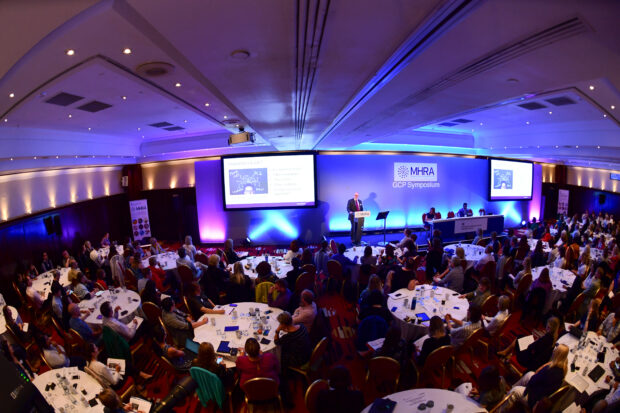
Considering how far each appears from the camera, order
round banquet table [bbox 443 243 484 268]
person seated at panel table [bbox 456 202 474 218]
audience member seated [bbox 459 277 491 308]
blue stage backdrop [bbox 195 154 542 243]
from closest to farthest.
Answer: audience member seated [bbox 459 277 491 308]
round banquet table [bbox 443 243 484 268]
blue stage backdrop [bbox 195 154 542 243]
person seated at panel table [bbox 456 202 474 218]

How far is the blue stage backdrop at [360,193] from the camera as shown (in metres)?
12.7

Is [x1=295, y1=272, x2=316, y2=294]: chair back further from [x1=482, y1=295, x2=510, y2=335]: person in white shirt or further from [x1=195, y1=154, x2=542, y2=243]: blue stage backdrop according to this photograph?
[x1=195, y1=154, x2=542, y2=243]: blue stage backdrop

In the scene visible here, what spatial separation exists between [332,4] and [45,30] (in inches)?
64.5

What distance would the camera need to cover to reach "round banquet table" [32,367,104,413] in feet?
10.2

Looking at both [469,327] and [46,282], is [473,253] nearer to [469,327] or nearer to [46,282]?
[469,327]

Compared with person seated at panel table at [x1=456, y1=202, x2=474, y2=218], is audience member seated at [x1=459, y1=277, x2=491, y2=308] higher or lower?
lower

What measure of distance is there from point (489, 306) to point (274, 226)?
872cm

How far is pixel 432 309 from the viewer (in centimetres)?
516

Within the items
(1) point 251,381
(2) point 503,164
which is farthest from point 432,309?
(2) point 503,164

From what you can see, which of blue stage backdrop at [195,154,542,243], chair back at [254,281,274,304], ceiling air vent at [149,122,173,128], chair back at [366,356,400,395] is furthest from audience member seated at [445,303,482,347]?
blue stage backdrop at [195,154,542,243]

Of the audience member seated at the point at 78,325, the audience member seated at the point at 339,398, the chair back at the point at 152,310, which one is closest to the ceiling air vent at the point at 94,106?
the audience member seated at the point at 78,325

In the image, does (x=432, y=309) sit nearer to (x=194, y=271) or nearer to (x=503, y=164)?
(x=194, y=271)

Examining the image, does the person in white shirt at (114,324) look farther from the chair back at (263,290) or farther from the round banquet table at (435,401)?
the round banquet table at (435,401)

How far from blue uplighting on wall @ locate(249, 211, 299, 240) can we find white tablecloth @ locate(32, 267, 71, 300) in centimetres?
642
